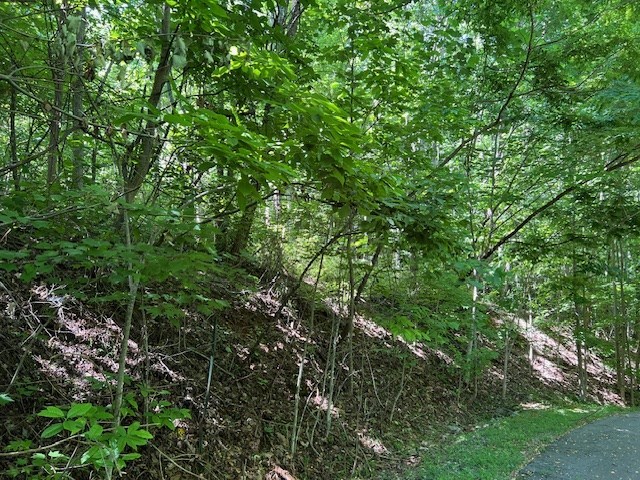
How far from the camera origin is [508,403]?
36.4 feet

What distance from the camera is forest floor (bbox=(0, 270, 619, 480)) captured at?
3775mm

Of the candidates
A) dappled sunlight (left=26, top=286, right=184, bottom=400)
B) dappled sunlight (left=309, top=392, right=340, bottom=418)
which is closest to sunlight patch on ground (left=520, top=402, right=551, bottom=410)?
dappled sunlight (left=309, top=392, right=340, bottom=418)

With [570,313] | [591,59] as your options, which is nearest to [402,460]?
[591,59]

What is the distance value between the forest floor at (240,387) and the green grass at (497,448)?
1.21 feet

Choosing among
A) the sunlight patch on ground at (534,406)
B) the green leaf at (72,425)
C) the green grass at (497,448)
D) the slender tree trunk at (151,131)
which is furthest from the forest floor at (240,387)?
the sunlight patch on ground at (534,406)

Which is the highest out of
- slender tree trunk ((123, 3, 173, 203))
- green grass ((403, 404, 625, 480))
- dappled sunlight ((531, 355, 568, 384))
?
slender tree trunk ((123, 3, 173, 203))

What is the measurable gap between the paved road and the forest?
1.83 m

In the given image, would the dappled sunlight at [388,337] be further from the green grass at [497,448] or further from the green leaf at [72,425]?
the green leaf at [72,425]

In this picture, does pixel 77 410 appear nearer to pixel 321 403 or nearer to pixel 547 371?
pixel 321 403

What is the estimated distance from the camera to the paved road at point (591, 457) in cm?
→ 571

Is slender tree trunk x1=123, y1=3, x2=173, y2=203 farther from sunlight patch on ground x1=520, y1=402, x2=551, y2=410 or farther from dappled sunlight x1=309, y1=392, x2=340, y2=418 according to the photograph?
sunlight patch on ground x1=520, y1=402, x2=551, y2=410

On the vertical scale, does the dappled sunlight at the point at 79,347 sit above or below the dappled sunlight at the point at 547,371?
above

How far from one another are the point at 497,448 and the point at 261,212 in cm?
531

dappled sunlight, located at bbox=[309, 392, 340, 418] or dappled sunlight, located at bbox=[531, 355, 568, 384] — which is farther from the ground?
dappled sunlight, located at bbox=[309, 392, 340, 418]
